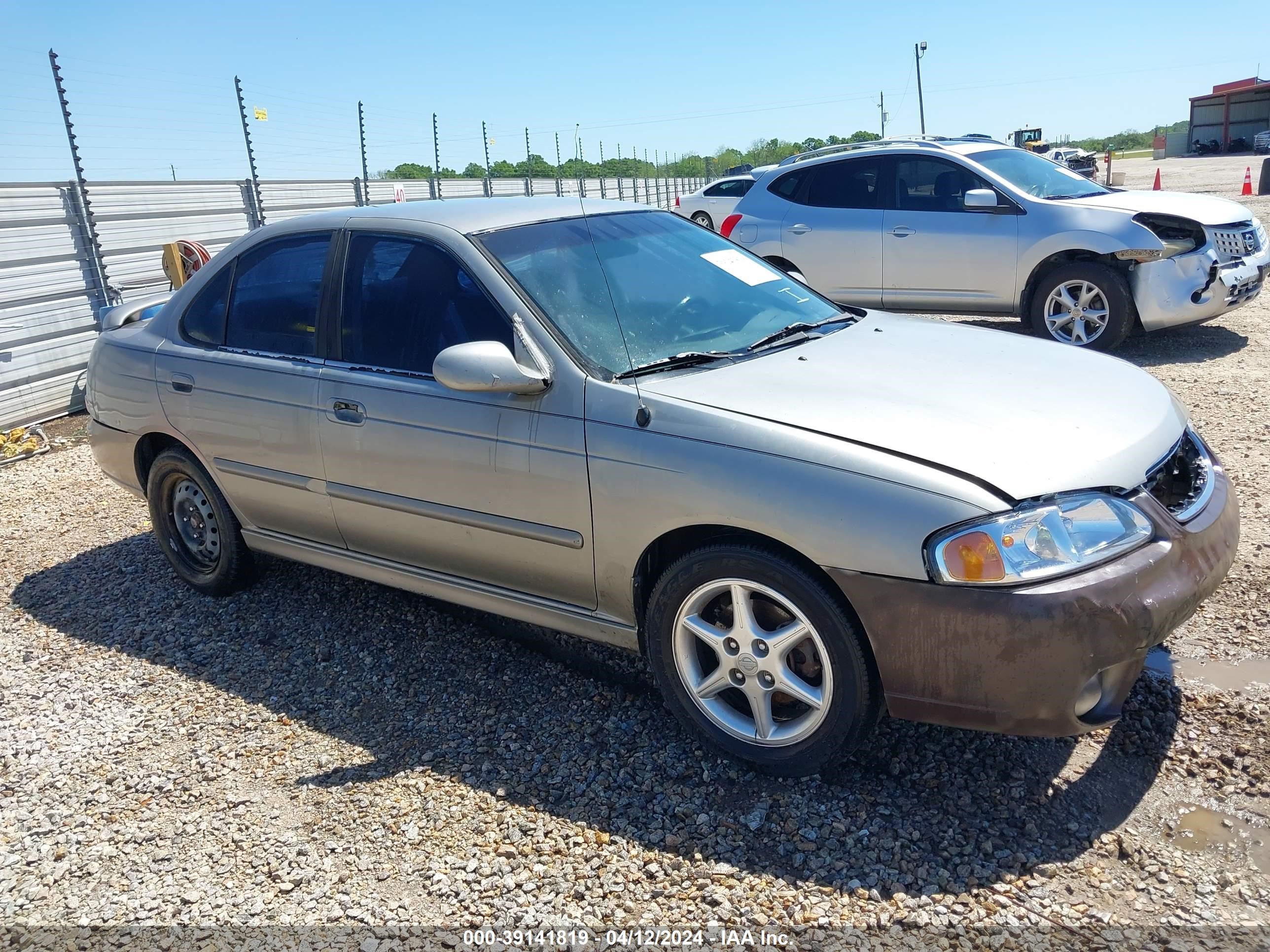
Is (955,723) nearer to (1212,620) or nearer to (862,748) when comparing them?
(862,748)

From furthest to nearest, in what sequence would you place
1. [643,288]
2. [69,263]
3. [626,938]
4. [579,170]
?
Result: [579,170] → [69,263] → [643,288] → [626,938]

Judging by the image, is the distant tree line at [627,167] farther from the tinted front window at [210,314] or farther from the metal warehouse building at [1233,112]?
the metal warehouse building at [1233,112]

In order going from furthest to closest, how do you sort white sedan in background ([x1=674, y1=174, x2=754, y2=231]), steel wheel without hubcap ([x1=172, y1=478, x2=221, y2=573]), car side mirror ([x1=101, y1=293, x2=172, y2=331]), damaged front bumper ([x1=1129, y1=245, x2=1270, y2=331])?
1. white sedan in background ([x1=674, y1=174, x2=754, y2=231])
2. damaged front bumper ([x1=1129, y1=245, x2=1270, y2=331])
3. car side mirror ([x1=101, y1=293, x2=172, y2=331])
4. steel wheel without hubcap ([x1=172, y1=478, x2=221, y2=573])

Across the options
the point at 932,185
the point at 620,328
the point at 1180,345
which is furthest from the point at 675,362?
the point at 1180,345

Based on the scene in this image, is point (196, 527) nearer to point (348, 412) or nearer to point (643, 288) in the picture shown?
point (348, 412)

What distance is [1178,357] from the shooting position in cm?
762

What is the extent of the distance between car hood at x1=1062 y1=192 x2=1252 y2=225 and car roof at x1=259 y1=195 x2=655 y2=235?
199 inches

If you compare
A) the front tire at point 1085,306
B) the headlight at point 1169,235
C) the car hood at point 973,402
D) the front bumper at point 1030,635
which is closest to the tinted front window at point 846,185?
the front tire at point 1085,306

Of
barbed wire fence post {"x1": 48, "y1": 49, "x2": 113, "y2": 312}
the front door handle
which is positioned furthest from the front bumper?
barbed wire fence post {"x1": 48, "y1": 49, "x2": 113, "y2": 312}

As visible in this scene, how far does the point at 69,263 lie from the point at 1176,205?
1010 cm

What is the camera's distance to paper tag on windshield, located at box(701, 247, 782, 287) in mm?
4008

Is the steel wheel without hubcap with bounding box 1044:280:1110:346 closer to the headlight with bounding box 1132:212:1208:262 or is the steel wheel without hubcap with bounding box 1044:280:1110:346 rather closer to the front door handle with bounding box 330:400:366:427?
the headlight with bounding box 1132:212:1208:262

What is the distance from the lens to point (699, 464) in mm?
2889

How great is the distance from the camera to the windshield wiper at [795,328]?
140 inches
